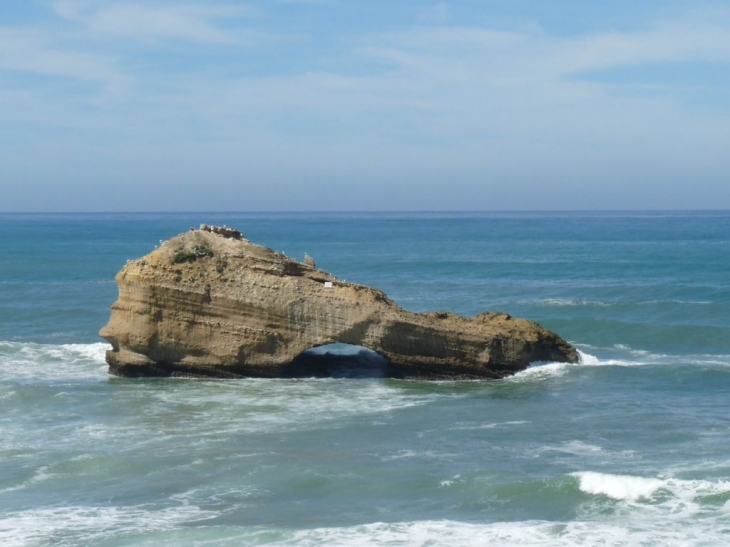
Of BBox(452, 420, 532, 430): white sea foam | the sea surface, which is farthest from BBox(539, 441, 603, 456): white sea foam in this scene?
BBox(452, 420, 532, 430): white sea foam

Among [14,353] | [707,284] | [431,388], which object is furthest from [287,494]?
[707,284]

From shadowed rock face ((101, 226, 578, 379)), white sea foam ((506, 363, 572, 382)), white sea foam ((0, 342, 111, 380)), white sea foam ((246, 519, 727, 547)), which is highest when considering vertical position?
shadowed rock face ((101, 226, 578, 379))

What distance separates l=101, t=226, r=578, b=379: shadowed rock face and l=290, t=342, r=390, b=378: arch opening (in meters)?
0.90

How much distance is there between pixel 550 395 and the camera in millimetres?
22672

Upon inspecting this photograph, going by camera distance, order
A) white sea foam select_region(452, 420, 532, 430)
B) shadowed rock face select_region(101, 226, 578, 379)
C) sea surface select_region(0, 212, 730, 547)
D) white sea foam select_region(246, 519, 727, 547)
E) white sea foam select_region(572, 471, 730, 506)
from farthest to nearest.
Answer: shadowed rock face select_region(101, 226, 578, 379), white sea foam select_region(452, 420, 532, 430), white sea foam select_region(572, 471, 730, 506), sea surface select_region(0, 212, 730, 547), white sea foam select_region(246, 519, 727, 547)

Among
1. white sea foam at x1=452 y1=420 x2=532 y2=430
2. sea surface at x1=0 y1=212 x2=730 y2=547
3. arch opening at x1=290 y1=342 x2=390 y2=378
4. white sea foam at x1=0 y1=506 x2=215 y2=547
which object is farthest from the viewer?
arch opening at x1=290 y1=342 x2=390 y2=378

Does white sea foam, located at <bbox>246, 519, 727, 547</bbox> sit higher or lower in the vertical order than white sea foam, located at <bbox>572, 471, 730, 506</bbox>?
lower

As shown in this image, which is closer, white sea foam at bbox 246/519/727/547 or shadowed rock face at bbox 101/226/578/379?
white sea foam at bbox 246/519/727/547

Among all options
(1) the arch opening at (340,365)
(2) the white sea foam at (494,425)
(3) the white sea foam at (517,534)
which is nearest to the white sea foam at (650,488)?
(3) the white sea foam at (517,534)

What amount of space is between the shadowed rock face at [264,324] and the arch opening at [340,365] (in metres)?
0.90

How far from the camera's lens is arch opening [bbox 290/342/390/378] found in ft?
82.6

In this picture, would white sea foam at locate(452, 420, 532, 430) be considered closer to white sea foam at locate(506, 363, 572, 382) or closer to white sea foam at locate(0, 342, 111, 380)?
white sea foam at locate(506, 363, 572, 382)

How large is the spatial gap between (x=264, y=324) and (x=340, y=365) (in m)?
3.07

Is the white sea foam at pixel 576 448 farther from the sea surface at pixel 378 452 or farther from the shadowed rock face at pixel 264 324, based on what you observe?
the shadowed rock face at pixel 264 324
